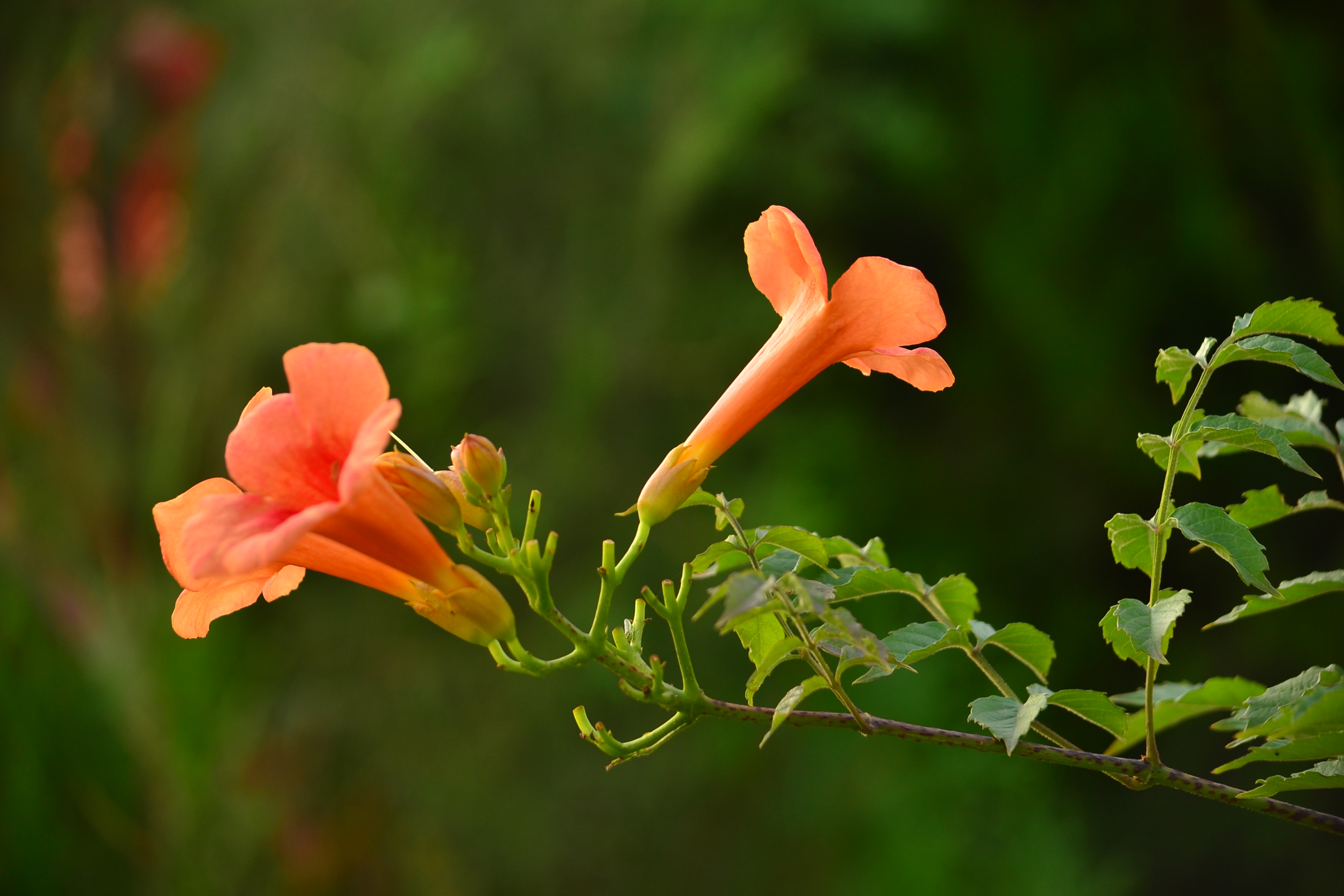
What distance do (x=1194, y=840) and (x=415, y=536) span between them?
121 inches

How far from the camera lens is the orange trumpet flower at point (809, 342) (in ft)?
2.61

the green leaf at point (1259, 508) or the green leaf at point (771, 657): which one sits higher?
the green leaf at point (1259, 508)

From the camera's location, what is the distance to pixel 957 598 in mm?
764

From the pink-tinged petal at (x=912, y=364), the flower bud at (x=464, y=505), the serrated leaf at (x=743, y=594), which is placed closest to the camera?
the serrated leaf at (x=743, y=594)

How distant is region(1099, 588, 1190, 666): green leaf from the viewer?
1.92ft

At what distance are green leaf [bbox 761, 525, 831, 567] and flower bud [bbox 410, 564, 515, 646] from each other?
0.68ft

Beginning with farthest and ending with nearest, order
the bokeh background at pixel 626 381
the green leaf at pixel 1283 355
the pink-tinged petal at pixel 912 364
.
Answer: the bokeh background at pixel 626 381 → the pink-tinged petal at pixel 912 364 → the green leaf at pixel 1283 355

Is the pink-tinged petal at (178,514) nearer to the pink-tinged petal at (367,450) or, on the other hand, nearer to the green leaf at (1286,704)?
the pink-tinged petal at (367,450)

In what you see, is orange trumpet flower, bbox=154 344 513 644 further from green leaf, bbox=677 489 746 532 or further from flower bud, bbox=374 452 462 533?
green leaf, bbox=677 489 746 532

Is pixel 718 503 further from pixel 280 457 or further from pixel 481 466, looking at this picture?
pixel 280 457

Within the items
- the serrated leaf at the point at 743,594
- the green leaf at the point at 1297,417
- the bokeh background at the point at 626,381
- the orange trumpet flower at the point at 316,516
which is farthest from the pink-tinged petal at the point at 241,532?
the bokeh background at the point at 626,381

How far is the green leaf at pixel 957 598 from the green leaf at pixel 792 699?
5.5 inches

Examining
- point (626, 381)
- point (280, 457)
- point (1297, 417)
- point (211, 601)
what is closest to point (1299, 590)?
point (1297, 417)

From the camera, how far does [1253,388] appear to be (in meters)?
2.82
